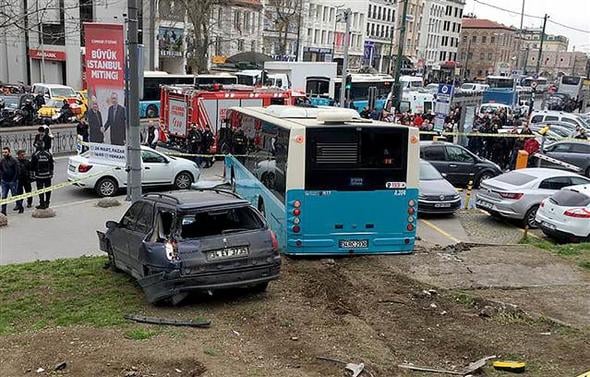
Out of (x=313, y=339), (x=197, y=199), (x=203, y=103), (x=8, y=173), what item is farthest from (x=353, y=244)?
(x=203, y=103)

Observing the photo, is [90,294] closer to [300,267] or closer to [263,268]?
[263,268]

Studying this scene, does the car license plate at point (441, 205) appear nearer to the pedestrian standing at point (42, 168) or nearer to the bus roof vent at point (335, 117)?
the bus roof vent at point (335, 117)

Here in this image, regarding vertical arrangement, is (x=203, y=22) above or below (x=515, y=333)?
above

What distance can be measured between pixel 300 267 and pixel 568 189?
7728 mm

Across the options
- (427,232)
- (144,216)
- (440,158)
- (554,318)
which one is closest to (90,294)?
(144,216)

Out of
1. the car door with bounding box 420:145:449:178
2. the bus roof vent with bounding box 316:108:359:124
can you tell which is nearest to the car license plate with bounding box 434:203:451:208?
the car door with bounding box 420:145:449:178

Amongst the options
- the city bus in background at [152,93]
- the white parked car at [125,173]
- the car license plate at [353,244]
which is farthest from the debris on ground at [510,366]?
the city bus in background at [152,93]

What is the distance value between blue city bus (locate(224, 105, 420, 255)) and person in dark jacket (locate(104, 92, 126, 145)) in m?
3.26

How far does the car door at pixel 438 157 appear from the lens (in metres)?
21.0

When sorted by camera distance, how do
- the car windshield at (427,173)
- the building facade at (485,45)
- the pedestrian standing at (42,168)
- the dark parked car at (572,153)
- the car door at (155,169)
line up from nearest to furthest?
the pedestrian standing at (42,168), the car windshield at (427,173), the car door at (155,169), the dark parked car at (572,153), the building facade at (485,45)

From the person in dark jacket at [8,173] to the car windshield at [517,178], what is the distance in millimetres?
12696

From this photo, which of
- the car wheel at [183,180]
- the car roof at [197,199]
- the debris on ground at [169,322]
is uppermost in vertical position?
the car roof at [197,199]

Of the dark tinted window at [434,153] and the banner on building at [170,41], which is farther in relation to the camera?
the banner on building at [170,41]

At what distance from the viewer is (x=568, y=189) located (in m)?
15.3
